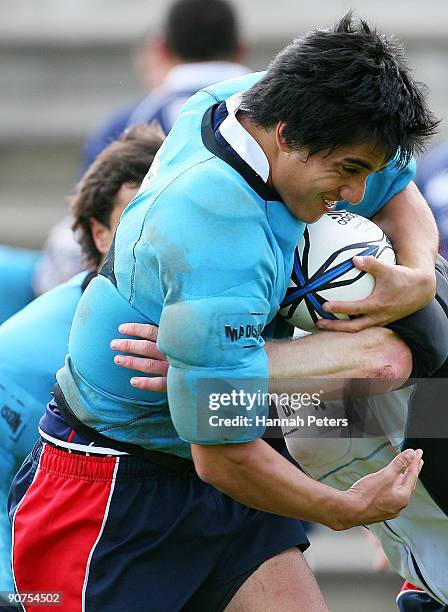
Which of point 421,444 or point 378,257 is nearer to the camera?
point 378,257

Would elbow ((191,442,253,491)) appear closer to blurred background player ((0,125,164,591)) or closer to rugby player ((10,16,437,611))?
rugby player ((10,16,437,611))

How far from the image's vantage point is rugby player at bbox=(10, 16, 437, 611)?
2627mm

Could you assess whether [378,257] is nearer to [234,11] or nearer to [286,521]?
[286,521]

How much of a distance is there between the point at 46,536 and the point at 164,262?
0.86 m

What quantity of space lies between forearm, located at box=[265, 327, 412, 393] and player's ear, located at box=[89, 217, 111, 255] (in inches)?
45.5

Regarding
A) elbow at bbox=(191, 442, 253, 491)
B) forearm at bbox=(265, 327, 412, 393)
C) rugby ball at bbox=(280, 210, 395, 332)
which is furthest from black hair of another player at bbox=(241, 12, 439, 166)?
elbow at bbox=(191, 442, 253, 491)

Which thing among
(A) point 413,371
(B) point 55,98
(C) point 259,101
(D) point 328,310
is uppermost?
(C) point 259,101

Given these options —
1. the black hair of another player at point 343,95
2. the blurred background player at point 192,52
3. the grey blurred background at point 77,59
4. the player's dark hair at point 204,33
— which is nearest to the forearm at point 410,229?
the black hair of another player at point 343,95

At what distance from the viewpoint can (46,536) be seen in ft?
10.2

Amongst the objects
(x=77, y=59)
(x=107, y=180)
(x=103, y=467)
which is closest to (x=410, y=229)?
(x=103, y=467)

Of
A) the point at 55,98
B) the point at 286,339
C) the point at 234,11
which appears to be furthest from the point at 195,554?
the point at 55,98

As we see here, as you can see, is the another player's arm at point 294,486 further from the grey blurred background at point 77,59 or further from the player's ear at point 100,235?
the grey blurred background at point 77,59

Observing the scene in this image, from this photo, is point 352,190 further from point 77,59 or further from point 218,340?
point 77,59

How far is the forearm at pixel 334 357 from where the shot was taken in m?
2.86
